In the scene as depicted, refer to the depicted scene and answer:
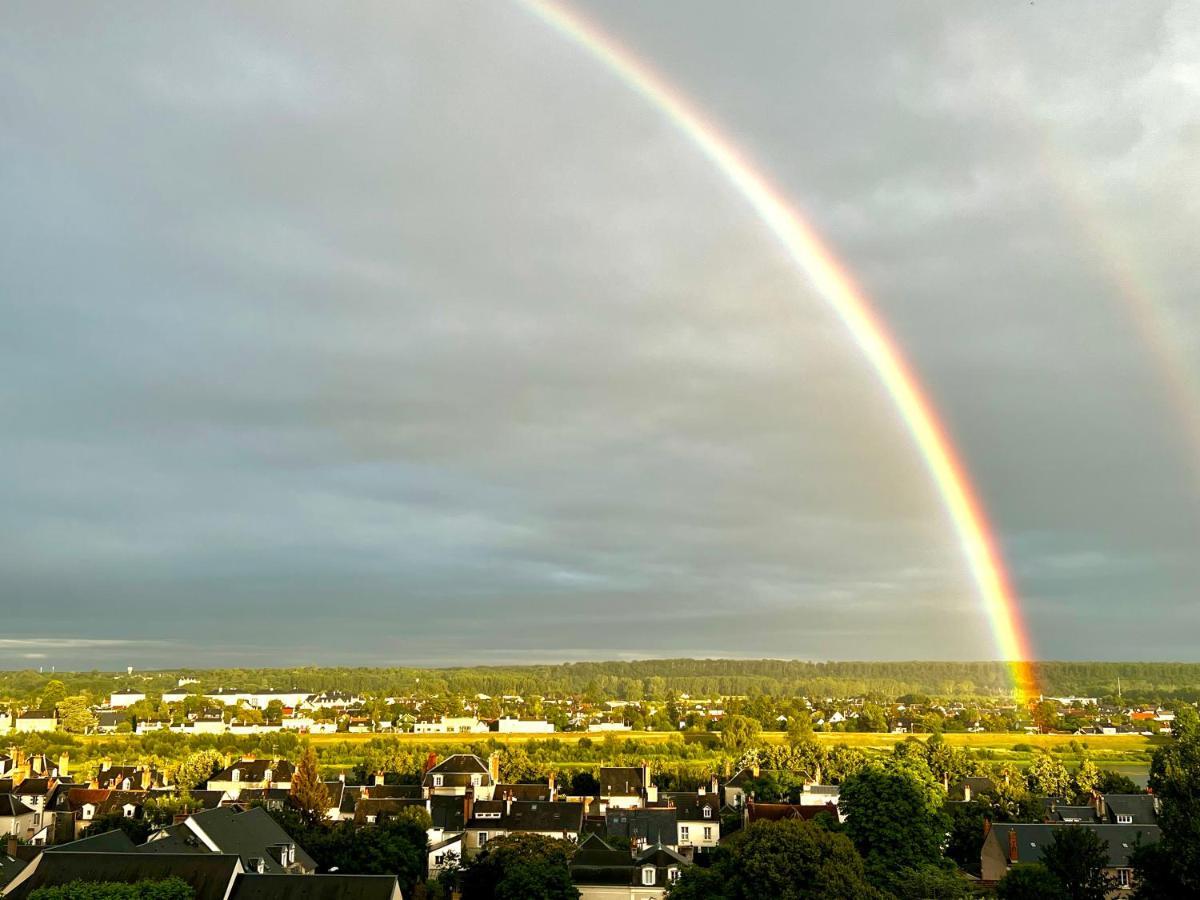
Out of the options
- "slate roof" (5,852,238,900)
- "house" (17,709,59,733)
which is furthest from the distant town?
"house" (17,709,59,733)

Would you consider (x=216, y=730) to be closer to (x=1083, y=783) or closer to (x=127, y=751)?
(x=127, y=751)

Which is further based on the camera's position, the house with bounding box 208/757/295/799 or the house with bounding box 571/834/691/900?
the house with bounding box 208/757/295/799

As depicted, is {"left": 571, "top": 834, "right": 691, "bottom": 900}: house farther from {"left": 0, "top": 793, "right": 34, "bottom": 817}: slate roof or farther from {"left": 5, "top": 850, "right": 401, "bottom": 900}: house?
{"left": 0, "top": 793, "right": 34, "bottom": 817}: slate roof

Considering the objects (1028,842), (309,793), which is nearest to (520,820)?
(309,793)

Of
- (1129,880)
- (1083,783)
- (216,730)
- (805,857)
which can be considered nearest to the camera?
(805,857)

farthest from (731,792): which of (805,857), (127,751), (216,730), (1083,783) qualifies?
(216,730)

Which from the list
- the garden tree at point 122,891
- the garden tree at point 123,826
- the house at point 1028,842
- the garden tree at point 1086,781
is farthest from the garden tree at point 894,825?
the garden tree at point 123,826
